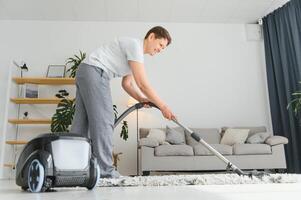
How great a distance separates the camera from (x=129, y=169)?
488 cm

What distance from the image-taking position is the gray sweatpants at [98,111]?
184 centimetres

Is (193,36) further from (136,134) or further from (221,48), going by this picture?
(136,134)

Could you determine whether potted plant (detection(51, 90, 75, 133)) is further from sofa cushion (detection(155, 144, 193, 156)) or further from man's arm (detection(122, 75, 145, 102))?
man's arm (detection(122, 75, 145, 102))

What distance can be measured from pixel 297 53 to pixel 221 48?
129 centimetres

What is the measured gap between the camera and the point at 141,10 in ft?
16.8

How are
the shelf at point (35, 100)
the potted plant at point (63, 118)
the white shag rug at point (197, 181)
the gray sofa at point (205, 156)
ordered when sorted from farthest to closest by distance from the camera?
1. the shelf at point (35, 100)
2. the potted plant at point (63, 118)
3. the gray sofa at point (205, 156)
4. the white shag rug at point (197, 181)

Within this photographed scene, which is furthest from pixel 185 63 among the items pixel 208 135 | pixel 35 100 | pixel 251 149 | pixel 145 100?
pixel 145 100

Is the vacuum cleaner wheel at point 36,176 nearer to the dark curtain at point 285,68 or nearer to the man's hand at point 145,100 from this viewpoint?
the man's hand at point 145,100

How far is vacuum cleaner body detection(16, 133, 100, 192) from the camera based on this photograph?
4.00ft

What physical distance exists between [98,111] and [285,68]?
3.88 metres

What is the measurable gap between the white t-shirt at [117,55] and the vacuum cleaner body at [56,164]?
2.43ft

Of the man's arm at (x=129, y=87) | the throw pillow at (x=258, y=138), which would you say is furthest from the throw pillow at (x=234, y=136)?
the man's arm at (x=129, y=87)

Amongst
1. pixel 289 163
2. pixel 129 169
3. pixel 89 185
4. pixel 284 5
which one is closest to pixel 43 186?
pixel 89 185

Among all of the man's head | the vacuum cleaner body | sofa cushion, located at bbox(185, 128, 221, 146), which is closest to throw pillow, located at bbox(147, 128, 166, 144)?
sofa cushion, located at bbox(185, 128, 221, 146)
